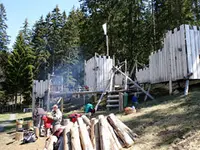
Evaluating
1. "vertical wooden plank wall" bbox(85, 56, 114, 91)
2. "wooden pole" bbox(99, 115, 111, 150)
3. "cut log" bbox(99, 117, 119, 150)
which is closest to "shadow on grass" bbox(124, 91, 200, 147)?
"cut log" bbox(99, 117, 119, 150)

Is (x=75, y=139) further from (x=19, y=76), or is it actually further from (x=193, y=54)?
(x=19, y=76)

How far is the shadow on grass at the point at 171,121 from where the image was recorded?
573 cm

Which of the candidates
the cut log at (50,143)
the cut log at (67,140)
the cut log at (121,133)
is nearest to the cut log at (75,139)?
the cut log at (67,140)

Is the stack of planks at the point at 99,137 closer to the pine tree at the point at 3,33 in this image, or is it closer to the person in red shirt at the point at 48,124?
the person in red shirt at the point at 48,124

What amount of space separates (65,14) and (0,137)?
3630cm

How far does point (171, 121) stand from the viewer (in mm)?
6625

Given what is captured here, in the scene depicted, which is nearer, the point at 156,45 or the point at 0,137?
the point at 0,137

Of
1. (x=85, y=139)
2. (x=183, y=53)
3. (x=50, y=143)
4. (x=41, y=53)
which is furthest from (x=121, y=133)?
(x=41, y=53)

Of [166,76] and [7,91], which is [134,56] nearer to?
[166,76]

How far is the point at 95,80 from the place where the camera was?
14.7 m

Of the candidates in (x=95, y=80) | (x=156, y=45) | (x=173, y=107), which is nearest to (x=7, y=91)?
(x=156, y=45)

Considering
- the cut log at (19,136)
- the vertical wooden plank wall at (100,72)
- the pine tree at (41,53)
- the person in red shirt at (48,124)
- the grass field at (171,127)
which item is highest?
the pine tree at (41,53)

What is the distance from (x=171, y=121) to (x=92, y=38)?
896 inches

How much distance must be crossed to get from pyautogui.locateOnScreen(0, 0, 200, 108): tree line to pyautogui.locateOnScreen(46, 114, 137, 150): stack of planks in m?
19.8
